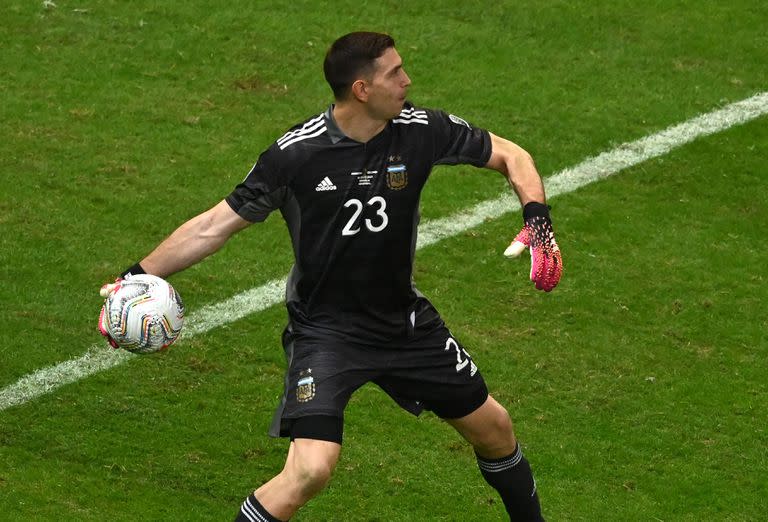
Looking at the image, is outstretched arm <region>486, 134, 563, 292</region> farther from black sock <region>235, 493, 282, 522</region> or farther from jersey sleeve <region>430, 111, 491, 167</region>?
black sock <region>235, 493, 282, 522</region>

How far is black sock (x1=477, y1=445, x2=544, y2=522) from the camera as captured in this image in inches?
285

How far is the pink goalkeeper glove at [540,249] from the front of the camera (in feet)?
22.1

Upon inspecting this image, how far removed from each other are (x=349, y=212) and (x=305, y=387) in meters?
0.79

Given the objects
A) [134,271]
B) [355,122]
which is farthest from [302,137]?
[134,271]

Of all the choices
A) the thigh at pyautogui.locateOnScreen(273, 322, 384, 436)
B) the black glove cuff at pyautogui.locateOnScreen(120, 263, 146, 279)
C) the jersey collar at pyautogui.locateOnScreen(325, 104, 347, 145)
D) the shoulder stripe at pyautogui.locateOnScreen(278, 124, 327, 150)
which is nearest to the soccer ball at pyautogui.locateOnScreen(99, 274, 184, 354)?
the black glove cuff at pyautogui.locateOnScreen(120, 263, 146, 279)

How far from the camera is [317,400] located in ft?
21.8

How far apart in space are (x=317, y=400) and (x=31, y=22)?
7.09 meters

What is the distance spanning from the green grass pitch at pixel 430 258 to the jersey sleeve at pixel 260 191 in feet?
5.38

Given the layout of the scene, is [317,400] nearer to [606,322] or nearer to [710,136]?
[606,322]

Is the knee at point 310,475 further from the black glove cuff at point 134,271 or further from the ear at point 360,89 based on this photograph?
the ear at point 360,89

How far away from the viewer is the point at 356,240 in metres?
6.82

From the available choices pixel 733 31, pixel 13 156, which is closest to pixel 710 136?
pixel 733 31

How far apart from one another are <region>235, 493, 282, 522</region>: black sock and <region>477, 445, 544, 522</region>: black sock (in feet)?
4.18

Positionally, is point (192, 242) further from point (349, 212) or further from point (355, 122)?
point (355, 122)
